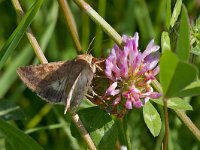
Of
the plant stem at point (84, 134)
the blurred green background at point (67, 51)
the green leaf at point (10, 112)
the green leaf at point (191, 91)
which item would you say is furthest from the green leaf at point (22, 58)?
the green leaf at point (191, 91)

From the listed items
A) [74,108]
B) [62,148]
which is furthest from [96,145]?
[62,148]

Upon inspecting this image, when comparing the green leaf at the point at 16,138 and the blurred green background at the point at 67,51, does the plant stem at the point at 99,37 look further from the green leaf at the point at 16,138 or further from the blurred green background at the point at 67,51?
the green leaf at the point at 16,138

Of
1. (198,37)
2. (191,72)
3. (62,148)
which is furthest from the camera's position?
(62,148)

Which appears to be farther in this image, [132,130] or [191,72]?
[132,130]

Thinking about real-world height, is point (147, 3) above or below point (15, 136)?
above

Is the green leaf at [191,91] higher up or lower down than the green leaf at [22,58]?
lower down

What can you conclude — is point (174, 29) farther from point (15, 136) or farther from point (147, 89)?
point (15, 136)

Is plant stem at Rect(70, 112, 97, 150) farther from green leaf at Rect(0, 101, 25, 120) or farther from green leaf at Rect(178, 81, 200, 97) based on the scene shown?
green leaf at Rect(0, 101, 25, 120)
